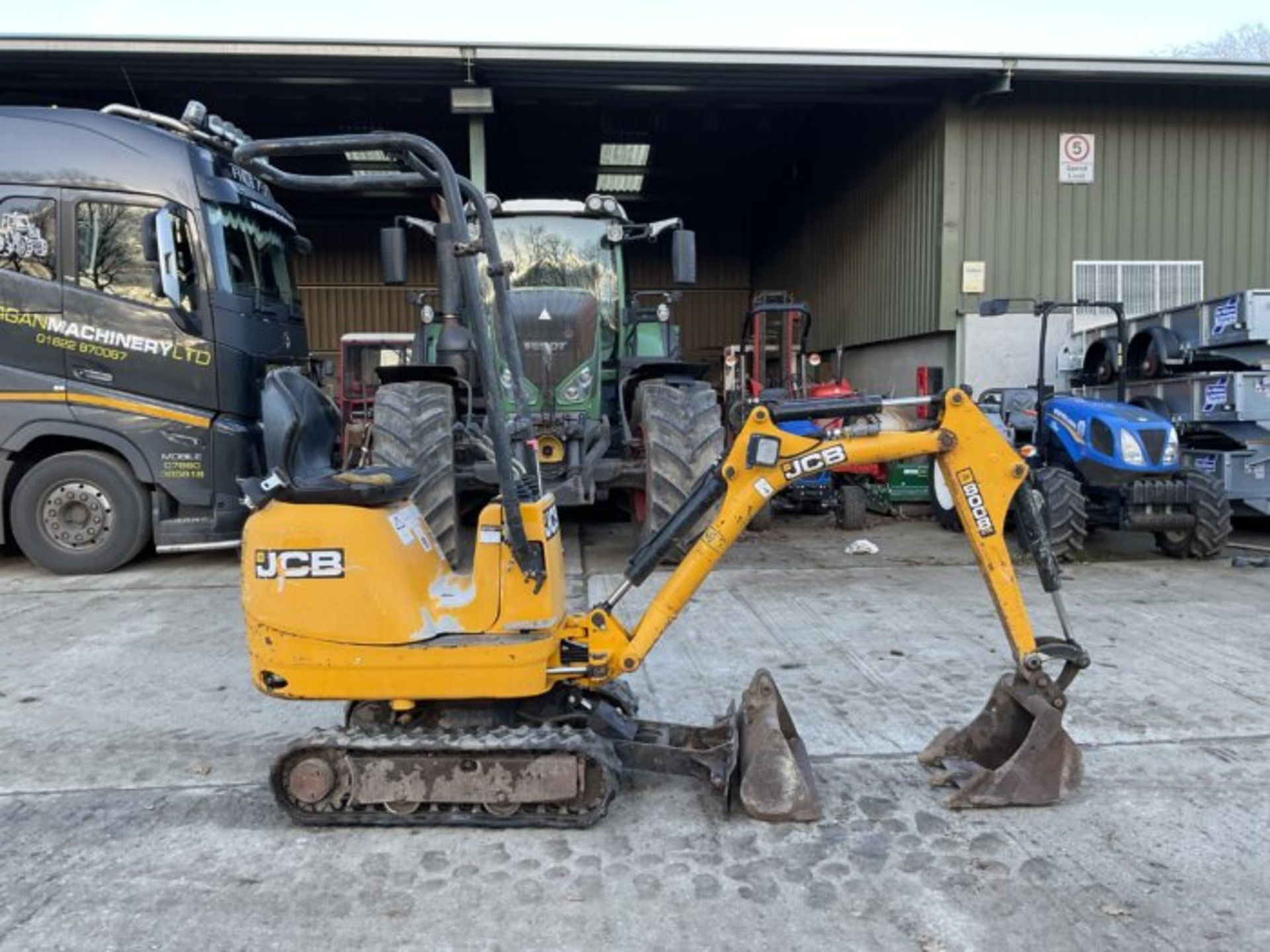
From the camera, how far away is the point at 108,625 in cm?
585

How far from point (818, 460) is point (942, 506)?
6562 millimetres

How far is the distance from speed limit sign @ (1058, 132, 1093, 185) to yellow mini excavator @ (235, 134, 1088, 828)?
31.9 feet

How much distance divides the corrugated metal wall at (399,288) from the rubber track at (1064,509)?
16403mm

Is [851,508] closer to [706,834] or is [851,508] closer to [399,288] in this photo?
[706,834]

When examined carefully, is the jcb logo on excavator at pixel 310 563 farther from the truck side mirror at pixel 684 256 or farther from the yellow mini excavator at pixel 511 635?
the truck side mirror at pixel 684 256

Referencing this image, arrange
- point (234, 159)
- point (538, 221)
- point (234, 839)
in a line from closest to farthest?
point (234, 159)
point (234, 839)
point (538, 221)

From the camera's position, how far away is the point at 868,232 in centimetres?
1409

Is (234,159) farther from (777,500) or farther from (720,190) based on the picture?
(720,190)

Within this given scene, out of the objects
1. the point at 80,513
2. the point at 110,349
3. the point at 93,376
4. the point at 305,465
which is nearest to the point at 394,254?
the point at 110,349

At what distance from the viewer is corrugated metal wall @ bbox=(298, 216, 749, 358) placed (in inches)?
921

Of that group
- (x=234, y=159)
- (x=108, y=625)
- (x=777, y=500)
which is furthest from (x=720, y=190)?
(x=234, y=159)

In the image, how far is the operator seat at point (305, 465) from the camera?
313 centimetres

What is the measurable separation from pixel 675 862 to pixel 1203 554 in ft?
21.3

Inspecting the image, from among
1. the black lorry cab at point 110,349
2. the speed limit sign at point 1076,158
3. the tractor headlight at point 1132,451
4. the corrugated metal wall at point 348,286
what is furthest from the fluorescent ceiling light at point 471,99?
the corrugated metal wall at point 348,286
